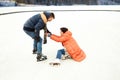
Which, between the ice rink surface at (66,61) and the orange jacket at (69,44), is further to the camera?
the orange jacket at (69,44)

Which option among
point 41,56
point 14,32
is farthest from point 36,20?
point 14,32

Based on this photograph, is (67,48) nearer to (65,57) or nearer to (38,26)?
(65,57)

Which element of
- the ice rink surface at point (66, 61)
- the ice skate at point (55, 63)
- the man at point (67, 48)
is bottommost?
the ice rink surface at point (66, 61)

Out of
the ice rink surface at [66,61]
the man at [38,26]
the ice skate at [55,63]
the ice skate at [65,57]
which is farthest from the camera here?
the ice skate at [65,57]

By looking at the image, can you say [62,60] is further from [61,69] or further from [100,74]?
[100,74]

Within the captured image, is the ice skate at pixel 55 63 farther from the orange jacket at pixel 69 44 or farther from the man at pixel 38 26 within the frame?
the orange jacket at pixel 69 44

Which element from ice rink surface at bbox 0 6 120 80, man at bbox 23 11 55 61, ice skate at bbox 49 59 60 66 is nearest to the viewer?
ice rink surface at bbox 0 6 120 80

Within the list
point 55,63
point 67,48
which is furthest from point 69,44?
point 55,63

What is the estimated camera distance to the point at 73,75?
5391mm

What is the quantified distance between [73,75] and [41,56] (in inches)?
41.9

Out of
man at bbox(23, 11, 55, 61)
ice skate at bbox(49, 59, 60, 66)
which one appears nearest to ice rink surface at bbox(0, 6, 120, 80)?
ice skate at bbox(49, 59, 60, 66)

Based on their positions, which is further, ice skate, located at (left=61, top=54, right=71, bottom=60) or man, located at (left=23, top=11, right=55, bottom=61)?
ice skate, located at (left=61, top=54, right=71, bottom=60)

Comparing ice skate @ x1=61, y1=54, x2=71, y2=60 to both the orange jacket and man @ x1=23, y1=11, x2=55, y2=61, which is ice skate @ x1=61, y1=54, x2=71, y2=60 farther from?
man @ x1=23, y1=11, x2=55, y2=61

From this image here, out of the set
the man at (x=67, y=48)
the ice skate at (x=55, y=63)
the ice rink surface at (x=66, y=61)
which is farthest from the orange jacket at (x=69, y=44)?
the ice skate at (x=55, y=63)
